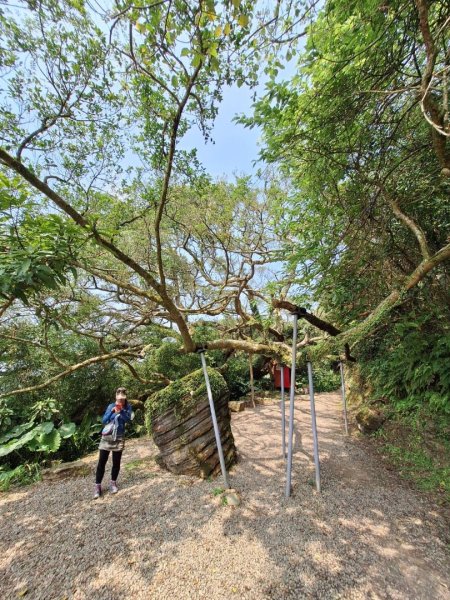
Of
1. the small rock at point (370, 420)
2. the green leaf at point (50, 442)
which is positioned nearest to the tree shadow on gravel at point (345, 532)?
the small rock at point (370, 420)

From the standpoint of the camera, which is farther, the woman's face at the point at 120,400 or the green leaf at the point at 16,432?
the green leaf at the point at 16,432

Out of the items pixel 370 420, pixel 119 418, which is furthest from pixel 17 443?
pixel 370 420

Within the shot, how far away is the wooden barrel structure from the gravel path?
247 mm

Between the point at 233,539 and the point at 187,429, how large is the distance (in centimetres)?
171

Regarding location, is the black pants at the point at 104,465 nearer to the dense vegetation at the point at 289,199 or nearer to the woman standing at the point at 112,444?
the woman standing at the point at 112,444

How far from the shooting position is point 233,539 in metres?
2.86

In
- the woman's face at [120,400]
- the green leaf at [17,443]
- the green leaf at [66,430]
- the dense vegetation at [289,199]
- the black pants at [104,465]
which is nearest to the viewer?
the dense vegetation at [289,199]

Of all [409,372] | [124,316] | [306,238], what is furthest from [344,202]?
[124,316]

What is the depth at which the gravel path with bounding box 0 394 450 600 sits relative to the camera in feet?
7.59

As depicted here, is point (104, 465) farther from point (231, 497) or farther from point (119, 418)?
point (231, 497)

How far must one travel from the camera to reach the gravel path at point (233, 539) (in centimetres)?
231

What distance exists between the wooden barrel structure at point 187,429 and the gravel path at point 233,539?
247mm

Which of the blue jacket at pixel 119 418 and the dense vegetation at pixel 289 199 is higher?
the dense vegetation at pixel 289 199

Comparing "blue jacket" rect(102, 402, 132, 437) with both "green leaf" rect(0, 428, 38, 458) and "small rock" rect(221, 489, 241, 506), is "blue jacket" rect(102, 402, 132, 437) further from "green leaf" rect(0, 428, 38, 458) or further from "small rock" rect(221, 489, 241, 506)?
"green leaf" rect(0, 428, 38, 458)
